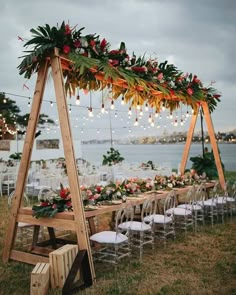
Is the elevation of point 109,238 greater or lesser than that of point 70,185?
lesser

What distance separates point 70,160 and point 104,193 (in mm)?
1523

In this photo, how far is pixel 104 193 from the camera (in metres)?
5.84

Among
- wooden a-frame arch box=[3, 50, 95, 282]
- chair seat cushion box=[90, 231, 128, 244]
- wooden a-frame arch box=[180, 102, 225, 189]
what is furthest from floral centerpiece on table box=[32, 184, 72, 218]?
wooden a-frame arch box=[180, 102, 225, 189]

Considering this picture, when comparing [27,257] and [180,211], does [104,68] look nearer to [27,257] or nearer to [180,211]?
[27,257]

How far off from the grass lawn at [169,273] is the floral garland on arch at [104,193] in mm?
898

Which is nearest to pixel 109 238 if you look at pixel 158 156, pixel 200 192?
pixel 200 192

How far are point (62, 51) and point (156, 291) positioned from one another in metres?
3.25

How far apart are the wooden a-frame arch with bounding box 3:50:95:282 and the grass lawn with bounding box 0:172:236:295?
27 centimetres

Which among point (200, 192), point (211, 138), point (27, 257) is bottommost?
point (27, 257)

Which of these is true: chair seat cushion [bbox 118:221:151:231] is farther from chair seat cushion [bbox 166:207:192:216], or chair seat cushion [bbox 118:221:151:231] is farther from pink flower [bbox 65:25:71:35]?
pink flower [bbox 65:25:71:35]

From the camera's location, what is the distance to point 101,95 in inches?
244

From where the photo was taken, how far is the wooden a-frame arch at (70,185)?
14.4 feet

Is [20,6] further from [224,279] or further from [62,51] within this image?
[224,279]

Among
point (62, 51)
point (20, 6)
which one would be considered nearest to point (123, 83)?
point (62, 51)
